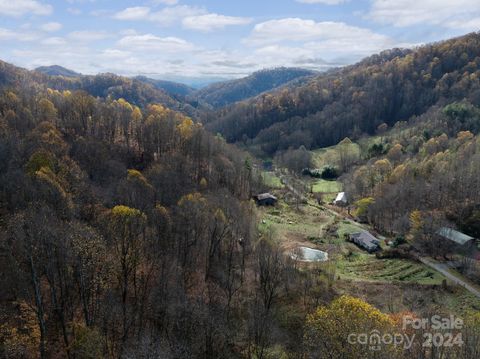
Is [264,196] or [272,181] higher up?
[264,196]

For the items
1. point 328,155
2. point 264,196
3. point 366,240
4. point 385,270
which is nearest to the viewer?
point 385,270

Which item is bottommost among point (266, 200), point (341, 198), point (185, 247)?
point (341, 198)

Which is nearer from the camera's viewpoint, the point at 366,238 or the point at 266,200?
the point at 366,238

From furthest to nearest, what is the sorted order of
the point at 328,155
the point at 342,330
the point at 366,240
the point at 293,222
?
the point at 328,155 < the point at 293,222 < the point at 366,240 < the point at 342,330

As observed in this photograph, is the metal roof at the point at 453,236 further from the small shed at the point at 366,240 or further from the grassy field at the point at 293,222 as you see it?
the grassy field at the point at 293,222

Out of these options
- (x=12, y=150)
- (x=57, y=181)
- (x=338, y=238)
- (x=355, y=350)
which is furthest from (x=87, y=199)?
(x=338, y=238)

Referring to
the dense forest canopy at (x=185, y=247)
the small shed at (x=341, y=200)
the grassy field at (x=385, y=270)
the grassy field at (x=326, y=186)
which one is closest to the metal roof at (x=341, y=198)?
the small shed at (x=341, y=200)

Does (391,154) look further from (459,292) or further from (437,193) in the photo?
(459,292)

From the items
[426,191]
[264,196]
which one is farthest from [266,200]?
[426,191]

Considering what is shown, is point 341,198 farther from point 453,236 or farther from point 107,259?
point 107,259

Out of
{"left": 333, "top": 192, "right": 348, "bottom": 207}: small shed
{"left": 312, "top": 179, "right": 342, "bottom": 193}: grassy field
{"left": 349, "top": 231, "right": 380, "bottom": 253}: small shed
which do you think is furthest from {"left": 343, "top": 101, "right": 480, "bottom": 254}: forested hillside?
{"left": 349, "top": 231, "right": 380, "bottom": 253}: small shed
